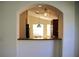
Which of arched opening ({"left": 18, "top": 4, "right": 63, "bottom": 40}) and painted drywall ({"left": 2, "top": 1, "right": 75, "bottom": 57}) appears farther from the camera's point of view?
arched opening ({"left": 18, "top": 4, "right": 63, "bottom": 40})

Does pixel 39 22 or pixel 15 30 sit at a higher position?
pixel 39 22

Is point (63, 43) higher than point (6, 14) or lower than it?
lower

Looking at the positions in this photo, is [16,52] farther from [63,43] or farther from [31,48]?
[63,43]

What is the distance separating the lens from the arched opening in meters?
2.87

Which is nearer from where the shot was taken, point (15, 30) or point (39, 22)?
point (15, 30)

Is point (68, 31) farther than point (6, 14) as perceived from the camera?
Yes

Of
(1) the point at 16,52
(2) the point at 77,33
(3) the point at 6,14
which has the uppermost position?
(3) the point at 6,14

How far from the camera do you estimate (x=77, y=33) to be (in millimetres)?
2580

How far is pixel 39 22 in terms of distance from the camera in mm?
3137

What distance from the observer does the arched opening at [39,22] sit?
2.87 meters

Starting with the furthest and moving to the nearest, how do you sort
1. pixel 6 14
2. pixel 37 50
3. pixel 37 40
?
pixel 37 40
pixel 37 50
pixel 6 14

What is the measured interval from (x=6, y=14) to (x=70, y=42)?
97cm

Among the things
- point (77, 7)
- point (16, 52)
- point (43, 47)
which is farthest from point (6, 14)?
point (77, 7)

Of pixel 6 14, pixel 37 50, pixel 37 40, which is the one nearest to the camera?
pixel 6 14
